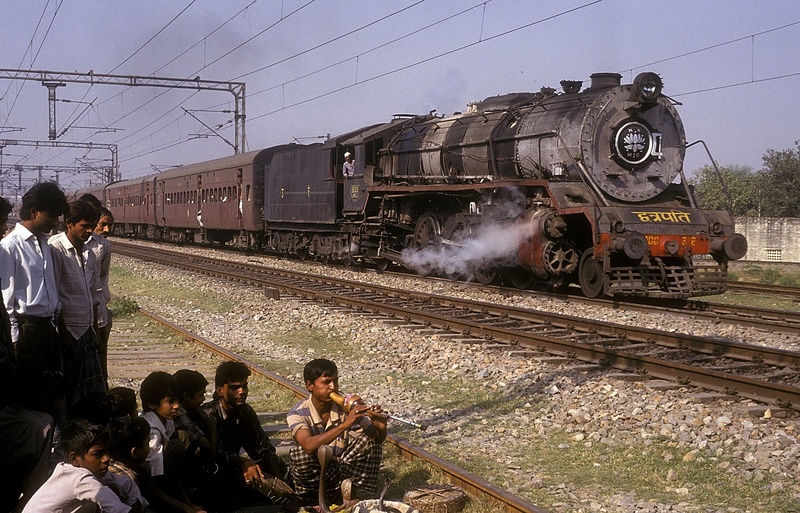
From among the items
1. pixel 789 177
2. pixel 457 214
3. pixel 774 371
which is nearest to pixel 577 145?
pixel 457 214

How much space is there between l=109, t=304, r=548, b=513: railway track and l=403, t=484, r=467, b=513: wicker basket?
0.16 m

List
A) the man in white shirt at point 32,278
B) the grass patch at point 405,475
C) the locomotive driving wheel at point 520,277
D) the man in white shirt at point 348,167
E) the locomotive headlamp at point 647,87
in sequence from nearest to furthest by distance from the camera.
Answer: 1. the man in white shirt at point 32,278
2. the grass patch at point 405,475
3. the locomotive headlamp at point 647,87
4. the locomotive driving wheel at point 520,277
5. the man in white shirt at point 348,167

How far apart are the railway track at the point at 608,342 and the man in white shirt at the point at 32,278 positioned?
533 cm

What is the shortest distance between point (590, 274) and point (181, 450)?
10117 millimetres

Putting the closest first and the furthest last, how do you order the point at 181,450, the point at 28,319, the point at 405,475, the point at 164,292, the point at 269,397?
the point at 181,450, the point at 28,319, the point at 405,475, the point at 269,397, the point at 164,292

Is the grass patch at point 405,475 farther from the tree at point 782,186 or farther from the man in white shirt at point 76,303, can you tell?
the tree at point 782,186

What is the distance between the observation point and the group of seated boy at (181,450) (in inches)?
141

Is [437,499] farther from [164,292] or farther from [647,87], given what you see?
[164,292]

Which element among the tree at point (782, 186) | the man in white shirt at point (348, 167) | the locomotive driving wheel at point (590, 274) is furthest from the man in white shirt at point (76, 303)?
A: the tree at point (782, 186)

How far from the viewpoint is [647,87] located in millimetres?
13758

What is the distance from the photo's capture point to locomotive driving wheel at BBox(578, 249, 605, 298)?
13.4m

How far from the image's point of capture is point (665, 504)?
A: 4.82 m

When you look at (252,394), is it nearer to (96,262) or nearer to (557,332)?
(96,262)

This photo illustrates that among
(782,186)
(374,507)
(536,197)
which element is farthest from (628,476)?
(782,186)
